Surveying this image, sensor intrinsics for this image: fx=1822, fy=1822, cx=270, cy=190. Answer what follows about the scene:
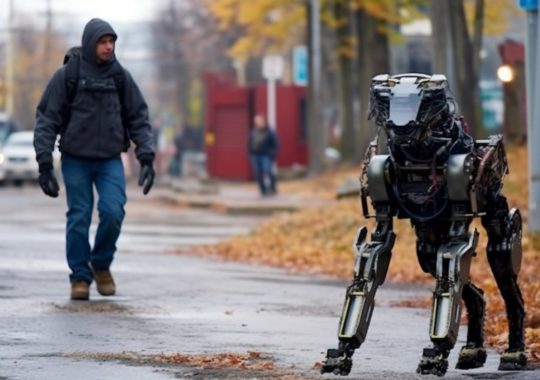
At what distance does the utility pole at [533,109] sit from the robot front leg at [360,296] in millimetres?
8926

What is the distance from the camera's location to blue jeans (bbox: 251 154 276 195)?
36.0m

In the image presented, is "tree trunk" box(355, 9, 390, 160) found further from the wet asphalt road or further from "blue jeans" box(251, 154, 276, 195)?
the wet asphalt road

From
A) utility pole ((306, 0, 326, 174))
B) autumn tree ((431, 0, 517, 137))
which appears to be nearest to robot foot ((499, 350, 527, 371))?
autumn tree ((431, 0, 517, 137))

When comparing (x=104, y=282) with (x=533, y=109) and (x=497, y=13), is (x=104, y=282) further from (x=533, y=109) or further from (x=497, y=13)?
(x=497, y=13)

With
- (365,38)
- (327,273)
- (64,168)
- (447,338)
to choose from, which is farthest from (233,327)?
(365,38)

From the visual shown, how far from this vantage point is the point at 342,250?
19.0 metres

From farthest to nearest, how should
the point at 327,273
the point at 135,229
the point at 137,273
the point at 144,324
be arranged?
the point at 135,229
the point at 327,273
the point at 137,273
the point at 144,324

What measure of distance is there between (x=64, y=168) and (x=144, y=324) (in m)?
1.88

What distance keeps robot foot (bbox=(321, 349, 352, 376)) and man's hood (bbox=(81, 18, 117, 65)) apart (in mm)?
4545

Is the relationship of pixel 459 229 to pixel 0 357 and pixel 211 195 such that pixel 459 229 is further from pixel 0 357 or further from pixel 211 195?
pixel 211 195

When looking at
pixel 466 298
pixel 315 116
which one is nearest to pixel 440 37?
pixel 466 298

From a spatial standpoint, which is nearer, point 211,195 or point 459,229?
point 459,229

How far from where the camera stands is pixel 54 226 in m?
24.0

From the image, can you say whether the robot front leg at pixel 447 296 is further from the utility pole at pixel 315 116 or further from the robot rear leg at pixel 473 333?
the utility pole at pixel 315 116
